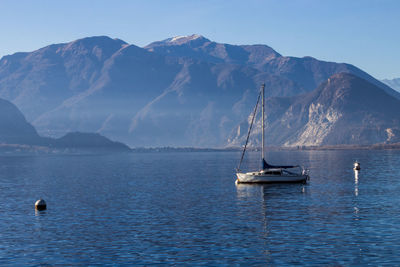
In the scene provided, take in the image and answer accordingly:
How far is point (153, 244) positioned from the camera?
5728cm

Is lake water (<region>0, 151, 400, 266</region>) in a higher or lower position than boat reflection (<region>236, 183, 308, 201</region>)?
higher

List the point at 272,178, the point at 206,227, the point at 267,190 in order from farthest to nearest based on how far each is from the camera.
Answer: the point at 272,178, the point at 267,190, the point at 206,227

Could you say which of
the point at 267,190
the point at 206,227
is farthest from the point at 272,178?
the point at 206,227

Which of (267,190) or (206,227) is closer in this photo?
(206,227)

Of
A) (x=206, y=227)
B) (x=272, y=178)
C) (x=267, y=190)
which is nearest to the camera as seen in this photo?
(x=206, y=227)

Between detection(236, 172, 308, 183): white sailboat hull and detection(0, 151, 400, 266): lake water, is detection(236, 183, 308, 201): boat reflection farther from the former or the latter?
detection(236, 172, 308, 183): white sailboat hull

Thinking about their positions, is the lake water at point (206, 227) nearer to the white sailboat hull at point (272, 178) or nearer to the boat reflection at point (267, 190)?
the boat reflection at point (267, 190)

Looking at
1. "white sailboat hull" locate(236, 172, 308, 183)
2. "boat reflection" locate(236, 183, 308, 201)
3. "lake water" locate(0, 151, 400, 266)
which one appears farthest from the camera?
"white sailboat hull" locate(236, 172, 308, 183)

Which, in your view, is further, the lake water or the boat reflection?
the boat reflection

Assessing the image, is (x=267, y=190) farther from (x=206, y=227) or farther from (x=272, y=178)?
(x=206, y=227)

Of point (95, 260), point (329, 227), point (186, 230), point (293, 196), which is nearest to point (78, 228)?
point (186, 230)

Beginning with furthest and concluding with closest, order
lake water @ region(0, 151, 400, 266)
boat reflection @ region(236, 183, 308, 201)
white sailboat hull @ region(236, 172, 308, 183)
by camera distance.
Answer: white sailboat hull @ region(236, 172, 308, 183), boat reflection @ region(236, 183, 308, 201), lake water @ region(0, 151, 400, 266)

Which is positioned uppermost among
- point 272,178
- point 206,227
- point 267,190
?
point 272,178

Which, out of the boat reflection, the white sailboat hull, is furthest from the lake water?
the white sailboat hull
